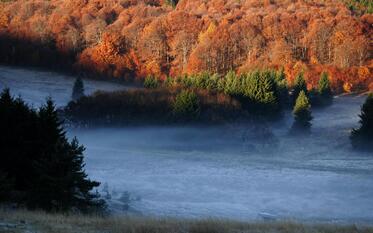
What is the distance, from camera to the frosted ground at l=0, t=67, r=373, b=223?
23.7 metres

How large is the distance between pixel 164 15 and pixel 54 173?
90.1m

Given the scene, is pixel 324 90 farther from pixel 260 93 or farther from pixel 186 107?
pixel 186 107

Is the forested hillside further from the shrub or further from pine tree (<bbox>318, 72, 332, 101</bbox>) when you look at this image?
the shrub

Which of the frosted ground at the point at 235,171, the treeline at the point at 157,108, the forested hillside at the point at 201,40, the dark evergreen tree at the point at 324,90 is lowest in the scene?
the frosted ground at the point at 235,171

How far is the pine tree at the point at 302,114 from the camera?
5409 cm

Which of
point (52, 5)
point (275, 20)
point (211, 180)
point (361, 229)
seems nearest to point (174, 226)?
point (361, 229)

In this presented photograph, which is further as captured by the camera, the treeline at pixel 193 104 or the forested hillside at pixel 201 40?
the forested hillside at pixel 201 40

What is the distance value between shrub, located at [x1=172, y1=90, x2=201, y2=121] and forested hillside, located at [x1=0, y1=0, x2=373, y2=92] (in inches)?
1356

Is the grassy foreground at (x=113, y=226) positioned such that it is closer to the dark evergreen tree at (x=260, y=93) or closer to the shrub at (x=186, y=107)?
the shrub at (x=186, y=107)

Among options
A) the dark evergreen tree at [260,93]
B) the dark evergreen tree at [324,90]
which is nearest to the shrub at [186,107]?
the dark evergreen tree at [260,93]

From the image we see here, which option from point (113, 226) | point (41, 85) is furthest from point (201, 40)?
point (113, 226)

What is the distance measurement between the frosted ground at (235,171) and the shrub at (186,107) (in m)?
1.23

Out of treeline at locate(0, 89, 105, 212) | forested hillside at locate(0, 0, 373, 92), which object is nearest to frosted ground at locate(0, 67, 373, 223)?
treeline at locate(0, 89, 105, 212)

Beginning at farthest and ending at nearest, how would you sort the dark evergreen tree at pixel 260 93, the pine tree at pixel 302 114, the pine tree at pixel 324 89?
the pine tree at pixel 324 89 → the dark evergreen tree at pixel 260 93 → the pine tree at pixel 302 114
